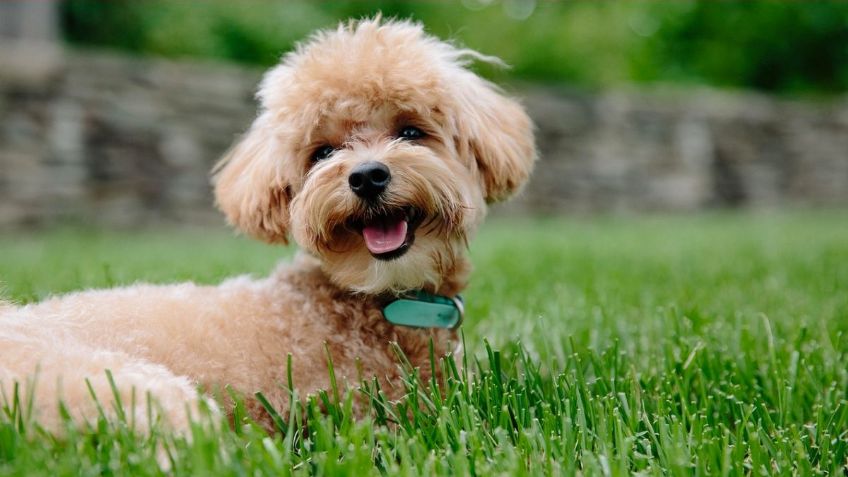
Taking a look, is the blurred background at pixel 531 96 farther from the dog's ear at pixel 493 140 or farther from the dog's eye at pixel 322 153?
the dog's eye at pixel 322 153

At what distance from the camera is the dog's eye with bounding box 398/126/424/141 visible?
2820 mm

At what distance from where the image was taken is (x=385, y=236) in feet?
8.82

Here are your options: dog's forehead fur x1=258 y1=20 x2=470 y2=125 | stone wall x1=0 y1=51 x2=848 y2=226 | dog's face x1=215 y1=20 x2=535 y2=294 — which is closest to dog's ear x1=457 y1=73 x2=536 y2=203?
dog's face x1=215 y1=20 x2=535 y2=294

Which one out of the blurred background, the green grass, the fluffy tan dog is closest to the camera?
the green grass

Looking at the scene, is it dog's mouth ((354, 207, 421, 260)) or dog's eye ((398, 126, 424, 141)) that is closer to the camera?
dog's mouth ((354, 207, 421, 260))

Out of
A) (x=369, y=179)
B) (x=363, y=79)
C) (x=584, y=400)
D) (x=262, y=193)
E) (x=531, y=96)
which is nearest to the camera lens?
(x=584, y=400)

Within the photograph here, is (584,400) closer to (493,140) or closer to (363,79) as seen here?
(493,140)

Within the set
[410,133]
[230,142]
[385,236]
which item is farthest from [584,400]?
[230,142]

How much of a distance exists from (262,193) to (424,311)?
74 cm

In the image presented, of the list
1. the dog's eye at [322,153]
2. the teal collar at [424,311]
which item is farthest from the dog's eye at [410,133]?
the teal collar at [424,311]

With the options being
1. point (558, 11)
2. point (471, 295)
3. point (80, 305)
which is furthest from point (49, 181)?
point (558, 11)

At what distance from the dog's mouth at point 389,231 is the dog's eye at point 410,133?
12.0 inches

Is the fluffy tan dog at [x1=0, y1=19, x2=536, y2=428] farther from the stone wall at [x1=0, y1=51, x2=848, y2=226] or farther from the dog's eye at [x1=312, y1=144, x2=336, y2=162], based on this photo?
the stone wall at [x1=0, y1=51, x2=848, y2=226]

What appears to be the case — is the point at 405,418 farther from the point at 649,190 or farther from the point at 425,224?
the point at 649,190
